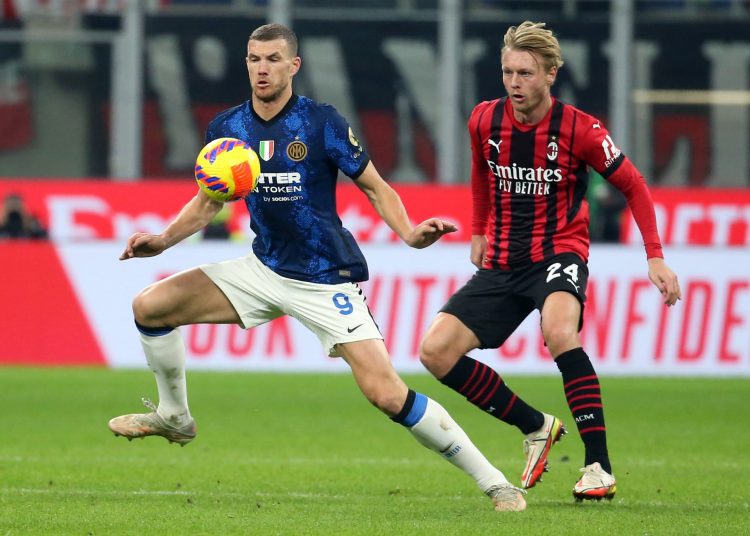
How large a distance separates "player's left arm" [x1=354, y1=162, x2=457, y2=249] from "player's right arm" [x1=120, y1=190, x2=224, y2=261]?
2.47 feet

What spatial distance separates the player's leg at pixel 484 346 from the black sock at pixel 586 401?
16.9 inches

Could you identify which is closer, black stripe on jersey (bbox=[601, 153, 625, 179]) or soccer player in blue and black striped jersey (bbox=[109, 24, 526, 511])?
soccer player in blue and black striped jersey (bbox=[109, 24, 526, 511])

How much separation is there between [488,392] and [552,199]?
1032 mm

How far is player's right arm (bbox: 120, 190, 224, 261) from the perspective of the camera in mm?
7164

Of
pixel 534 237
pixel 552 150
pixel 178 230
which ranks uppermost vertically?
pixel 552 150

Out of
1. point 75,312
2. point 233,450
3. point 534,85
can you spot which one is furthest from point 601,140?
point 75,312

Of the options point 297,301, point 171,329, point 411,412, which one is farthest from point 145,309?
point 411,412

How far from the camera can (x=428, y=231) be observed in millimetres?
6969

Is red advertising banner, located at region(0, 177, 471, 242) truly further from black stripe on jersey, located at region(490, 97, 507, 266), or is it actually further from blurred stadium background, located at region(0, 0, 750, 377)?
black stripe on jersey, located at region(490, 97, 507, 266)

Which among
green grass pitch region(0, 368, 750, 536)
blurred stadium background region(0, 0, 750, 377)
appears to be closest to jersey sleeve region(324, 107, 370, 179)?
green grass pitch region(0, 368, 750, 536)

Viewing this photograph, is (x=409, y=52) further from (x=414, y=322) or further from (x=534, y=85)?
(x=534, y=85)

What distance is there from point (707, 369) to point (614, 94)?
28.2ft

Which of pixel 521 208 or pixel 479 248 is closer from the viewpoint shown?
pixel 521 208

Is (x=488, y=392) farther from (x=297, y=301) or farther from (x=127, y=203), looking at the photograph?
(x=127, y=203)
